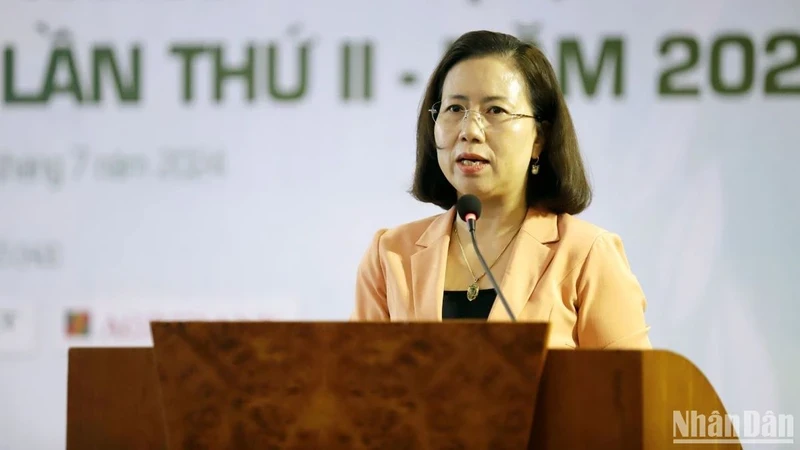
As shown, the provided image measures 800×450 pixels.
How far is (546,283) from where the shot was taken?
7.19 ft

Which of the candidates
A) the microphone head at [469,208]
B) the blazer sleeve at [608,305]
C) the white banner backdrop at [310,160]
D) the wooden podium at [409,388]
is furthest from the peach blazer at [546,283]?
the white banner backdrop at [310,160]

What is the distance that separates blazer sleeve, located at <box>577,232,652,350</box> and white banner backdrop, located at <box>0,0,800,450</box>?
123cm

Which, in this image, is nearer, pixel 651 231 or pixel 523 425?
pixel 523 425

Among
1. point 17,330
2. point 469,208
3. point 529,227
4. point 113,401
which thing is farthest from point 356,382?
point 17,330

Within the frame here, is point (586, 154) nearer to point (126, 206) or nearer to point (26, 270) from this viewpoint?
point (126, 206)

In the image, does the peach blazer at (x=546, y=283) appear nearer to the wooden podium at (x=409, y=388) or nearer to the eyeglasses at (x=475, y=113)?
the eyeglasses at (x=475, y=113)

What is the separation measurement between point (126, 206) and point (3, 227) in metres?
0.48

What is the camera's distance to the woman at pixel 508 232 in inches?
85.7

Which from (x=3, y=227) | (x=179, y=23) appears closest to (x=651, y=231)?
(x=179, y=23)

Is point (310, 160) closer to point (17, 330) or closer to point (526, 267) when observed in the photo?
point (17, 330)

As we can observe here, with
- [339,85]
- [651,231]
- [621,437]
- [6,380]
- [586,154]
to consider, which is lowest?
[6,380]

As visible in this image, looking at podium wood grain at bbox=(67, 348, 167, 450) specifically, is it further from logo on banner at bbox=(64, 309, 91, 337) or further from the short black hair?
logo on banner at bbox=(64, 309, 91, 337)

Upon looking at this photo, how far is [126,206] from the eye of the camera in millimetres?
3656

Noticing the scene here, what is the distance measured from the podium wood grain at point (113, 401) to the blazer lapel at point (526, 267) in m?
0.82
